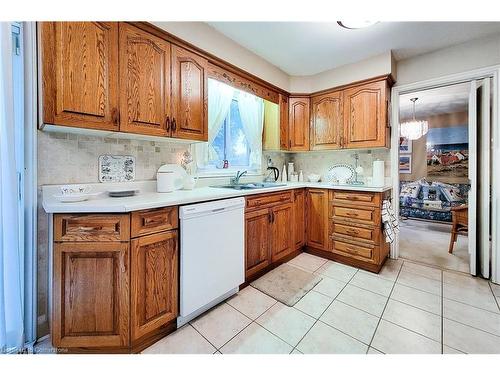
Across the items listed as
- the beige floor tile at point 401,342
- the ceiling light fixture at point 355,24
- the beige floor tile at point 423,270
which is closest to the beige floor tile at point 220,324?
the beige floor tile at point 401,342

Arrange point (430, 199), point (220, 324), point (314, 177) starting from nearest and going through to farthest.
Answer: point (220, 324) < point (314, 177) < point (430, 199)

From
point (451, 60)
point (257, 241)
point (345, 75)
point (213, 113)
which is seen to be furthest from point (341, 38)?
point (257, 241)

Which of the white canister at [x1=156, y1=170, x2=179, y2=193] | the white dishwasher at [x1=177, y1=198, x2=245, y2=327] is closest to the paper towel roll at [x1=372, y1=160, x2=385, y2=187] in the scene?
the white dishwasher at [x1=177, y1=198, x2=245, y2=327]

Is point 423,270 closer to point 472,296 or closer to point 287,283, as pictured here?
point 472,296

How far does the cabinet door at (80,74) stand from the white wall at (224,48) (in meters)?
0.47

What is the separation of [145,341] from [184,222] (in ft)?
2.52

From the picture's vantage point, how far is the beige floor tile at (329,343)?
4.33 ft

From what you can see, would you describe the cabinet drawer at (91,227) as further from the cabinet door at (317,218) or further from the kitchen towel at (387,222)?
the kitchen towel at (387,222)

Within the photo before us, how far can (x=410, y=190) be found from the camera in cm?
496

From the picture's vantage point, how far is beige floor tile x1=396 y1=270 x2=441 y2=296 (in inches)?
79.4

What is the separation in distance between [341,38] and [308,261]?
248 centimetres

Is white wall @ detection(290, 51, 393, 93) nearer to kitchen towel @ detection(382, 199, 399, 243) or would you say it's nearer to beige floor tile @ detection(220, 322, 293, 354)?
kitchen towel @ detection(382, 199, 399, 243)

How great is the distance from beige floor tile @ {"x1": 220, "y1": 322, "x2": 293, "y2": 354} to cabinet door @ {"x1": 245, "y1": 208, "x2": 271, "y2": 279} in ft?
1.97
